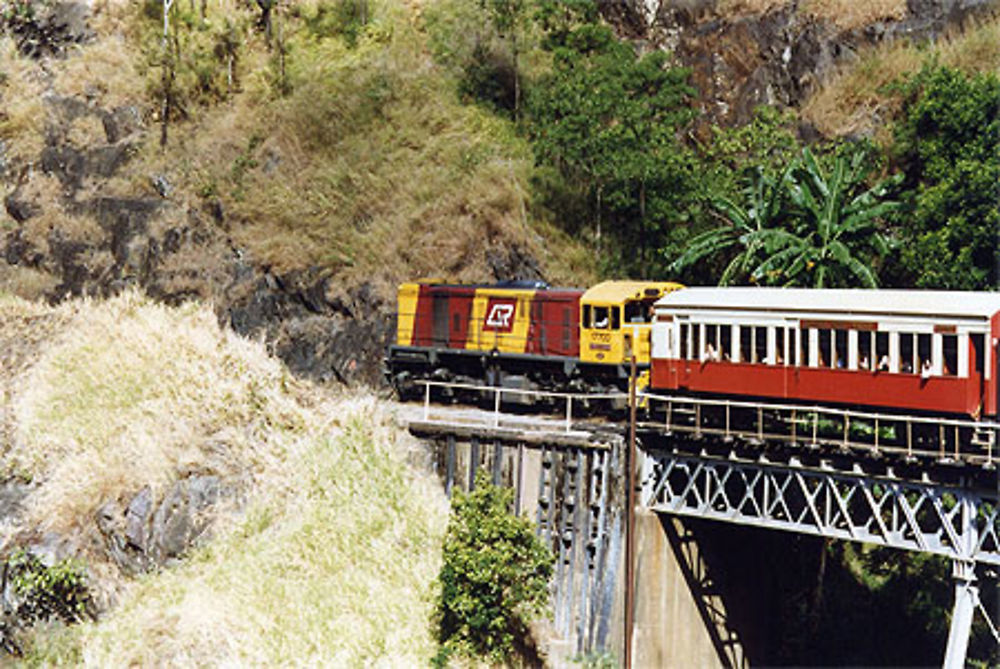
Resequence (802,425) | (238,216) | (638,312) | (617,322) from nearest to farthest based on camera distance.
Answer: (802,425)
(617,322)
(638,312)
(238,216)

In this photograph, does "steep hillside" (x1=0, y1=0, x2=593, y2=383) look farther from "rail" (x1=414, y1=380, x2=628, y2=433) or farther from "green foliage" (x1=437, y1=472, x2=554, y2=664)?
"green foliage" (x1=437, y1=472, x2=554, y2=664)

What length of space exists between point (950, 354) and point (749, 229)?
40.7ft

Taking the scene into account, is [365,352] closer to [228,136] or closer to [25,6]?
[228,136]

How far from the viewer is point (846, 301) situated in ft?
89.2

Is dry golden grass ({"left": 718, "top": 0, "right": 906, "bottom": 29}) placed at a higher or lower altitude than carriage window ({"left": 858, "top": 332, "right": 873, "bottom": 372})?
higher

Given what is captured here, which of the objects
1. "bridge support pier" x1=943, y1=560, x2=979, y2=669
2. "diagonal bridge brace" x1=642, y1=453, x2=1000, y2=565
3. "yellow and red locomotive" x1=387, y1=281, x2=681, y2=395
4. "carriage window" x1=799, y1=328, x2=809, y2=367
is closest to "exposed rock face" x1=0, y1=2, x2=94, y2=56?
"yellow and red locomotive" x1=387, y1=281, x2=681, y2=395

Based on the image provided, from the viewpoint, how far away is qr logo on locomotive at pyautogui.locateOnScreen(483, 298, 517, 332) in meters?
34.5

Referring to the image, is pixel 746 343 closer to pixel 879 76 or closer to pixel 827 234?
pixel 827 234

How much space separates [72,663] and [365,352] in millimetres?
14710

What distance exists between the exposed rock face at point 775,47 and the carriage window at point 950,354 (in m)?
22.2

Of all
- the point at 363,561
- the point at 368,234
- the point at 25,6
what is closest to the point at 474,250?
the point at 368,234

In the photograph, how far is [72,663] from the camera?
30031 mm

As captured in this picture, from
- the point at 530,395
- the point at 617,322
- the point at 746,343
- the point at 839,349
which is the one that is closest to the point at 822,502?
the point at 746,343

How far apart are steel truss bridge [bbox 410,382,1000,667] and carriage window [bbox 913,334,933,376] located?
4.05 ft
